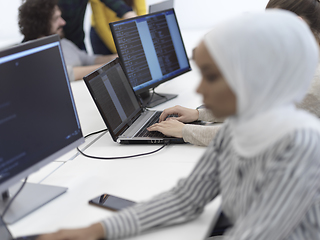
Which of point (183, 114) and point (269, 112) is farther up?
point (269, 112)

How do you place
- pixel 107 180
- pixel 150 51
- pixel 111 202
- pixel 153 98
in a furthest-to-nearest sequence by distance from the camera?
pixel 153 98, pixel 150 51, pixel 107 180, pixel 111 202

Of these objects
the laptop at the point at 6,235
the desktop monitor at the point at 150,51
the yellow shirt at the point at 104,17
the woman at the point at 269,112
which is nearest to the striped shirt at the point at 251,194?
the woman at the point at 269,112

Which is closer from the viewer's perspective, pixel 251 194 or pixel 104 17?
pixel 251 194

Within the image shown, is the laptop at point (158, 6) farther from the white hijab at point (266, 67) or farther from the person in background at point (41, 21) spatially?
the white hijab at point (266, 67)

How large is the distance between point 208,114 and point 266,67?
840 millimetres

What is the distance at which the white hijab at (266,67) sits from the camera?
58 cm

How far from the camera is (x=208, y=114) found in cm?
142

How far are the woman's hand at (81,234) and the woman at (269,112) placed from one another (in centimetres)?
27

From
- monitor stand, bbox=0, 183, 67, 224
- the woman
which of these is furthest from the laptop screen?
the woman

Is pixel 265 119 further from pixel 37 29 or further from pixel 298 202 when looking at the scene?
pixel 37 29

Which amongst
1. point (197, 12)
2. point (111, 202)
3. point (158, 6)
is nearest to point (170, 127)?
point (111, 202)

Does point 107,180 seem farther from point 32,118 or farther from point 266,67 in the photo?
point 266,67

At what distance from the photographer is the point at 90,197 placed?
95 centimetres

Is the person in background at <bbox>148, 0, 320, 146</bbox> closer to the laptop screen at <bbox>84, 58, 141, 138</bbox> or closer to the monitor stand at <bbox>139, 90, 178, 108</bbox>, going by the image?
the laptop screen at <bbox>84, 58, 141, 138</bbox>
